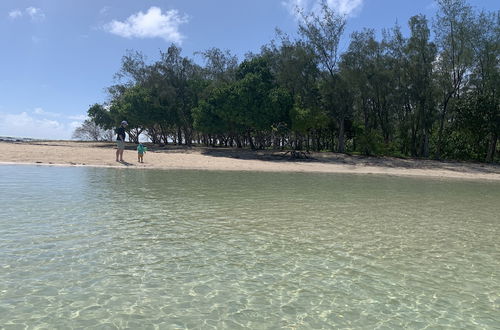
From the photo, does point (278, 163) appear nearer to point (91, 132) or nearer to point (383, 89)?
point (383, 89)

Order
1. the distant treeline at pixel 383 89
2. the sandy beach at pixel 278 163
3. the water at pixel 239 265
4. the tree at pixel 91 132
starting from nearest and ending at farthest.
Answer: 1. the water at pixel 239 265
2. the sandy beach at pixel 278 163
3. the distant treeline at pixel 383 89
4. the tree at pixel 91 132

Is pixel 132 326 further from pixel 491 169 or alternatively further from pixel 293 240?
pixel 491 169

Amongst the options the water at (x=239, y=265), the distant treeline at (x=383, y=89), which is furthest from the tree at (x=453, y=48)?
the water at (x=239, y=265)

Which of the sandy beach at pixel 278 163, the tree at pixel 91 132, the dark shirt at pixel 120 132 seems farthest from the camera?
the tree at pixel 91 132

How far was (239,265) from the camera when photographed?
7.03 meters

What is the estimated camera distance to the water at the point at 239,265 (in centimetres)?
513

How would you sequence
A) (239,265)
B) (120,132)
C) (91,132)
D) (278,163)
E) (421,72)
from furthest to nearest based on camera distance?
(91,132), (421,72), (278,163), (120,132), (239,265)

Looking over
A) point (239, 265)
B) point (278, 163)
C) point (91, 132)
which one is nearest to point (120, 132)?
point (278, 163)

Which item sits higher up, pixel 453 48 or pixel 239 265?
pixel 453 48

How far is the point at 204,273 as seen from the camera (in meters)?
6.54

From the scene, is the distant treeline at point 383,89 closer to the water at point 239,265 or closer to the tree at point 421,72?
the tree at point 421,72

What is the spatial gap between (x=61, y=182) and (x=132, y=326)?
48.0 feet

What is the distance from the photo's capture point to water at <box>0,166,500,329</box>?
16.8ft

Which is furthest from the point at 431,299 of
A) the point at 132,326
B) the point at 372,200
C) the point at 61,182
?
the point at 61,182
